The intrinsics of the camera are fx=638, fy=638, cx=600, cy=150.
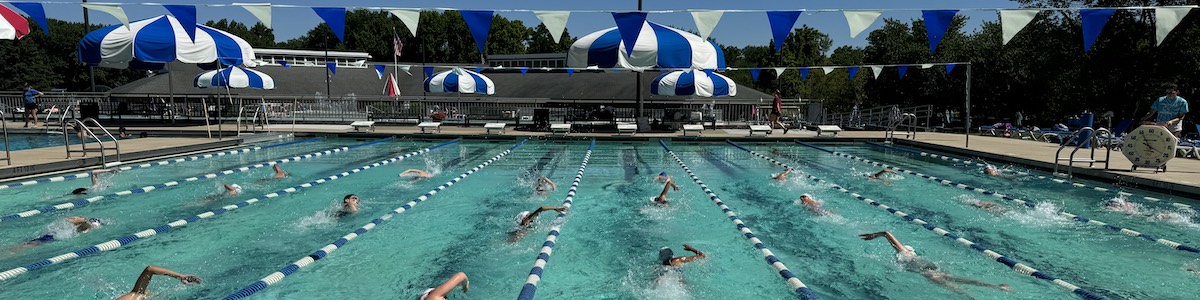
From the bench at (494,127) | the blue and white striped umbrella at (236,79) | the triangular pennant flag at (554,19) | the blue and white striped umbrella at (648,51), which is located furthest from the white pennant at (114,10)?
the blue and white striped umbrella at (236,79)

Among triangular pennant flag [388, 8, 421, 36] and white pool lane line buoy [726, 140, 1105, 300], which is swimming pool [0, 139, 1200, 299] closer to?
white pool lane line buoy [726, 140, 1105, 300]

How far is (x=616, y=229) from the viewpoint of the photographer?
7.27 m

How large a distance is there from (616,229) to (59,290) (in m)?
4.92

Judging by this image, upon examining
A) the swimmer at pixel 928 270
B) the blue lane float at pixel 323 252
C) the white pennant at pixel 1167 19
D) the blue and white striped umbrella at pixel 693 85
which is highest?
the white pennant at pixel 1167 19

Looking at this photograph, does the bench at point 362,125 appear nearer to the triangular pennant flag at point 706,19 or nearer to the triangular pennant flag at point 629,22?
the triangular pennant flag at point 629,22

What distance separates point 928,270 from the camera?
18.2ft

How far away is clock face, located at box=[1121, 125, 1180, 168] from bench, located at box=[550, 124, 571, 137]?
Answer: 1245cm

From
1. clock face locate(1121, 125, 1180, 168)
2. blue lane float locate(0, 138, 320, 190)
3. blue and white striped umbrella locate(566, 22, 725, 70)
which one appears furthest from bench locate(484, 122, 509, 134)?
clock face locate(1121, 125, 1180, 168)

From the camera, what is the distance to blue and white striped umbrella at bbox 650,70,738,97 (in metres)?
18.9

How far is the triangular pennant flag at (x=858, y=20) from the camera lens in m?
10.7

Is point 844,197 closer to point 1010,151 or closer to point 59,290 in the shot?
point 1010,151

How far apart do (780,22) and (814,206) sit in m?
4.12

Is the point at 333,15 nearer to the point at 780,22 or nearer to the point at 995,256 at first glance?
the point at 780,22

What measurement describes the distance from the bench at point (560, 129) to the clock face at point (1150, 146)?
1245 centimetres
